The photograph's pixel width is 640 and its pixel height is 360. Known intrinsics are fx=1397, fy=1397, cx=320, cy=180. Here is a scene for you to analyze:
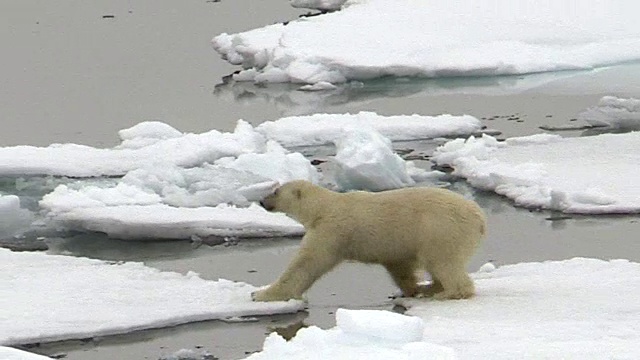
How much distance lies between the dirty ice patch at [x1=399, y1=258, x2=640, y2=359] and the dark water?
1.54ft

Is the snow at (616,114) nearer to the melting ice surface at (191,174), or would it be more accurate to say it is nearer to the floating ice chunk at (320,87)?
the melting ice surface at (191,174)

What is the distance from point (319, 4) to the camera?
20.7m

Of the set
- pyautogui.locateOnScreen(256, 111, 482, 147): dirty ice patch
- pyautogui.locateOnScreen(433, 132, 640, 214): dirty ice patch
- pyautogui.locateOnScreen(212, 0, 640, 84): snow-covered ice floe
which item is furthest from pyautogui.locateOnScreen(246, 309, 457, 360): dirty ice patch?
pyautogui.locateOnScreen(212, 0, 640, 84): snow-covered ice floe

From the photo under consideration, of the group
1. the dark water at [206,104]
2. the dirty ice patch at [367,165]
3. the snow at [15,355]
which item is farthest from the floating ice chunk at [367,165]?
the snow at [15,355]

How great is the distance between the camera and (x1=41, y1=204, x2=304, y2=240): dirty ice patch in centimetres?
776

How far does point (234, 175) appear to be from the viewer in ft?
28.9

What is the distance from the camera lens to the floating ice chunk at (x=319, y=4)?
65.8ft

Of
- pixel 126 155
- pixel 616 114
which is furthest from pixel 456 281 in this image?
pixel 616 114

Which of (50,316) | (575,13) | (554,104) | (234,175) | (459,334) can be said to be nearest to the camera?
(459,334)

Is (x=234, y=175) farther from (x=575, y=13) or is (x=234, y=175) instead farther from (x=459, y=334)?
(x=575, y=13)

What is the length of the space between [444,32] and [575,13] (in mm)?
1727

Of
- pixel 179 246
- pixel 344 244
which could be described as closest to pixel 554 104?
pixel 179 246

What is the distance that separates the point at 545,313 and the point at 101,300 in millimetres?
1979

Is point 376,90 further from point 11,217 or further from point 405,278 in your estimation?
point 405,278
